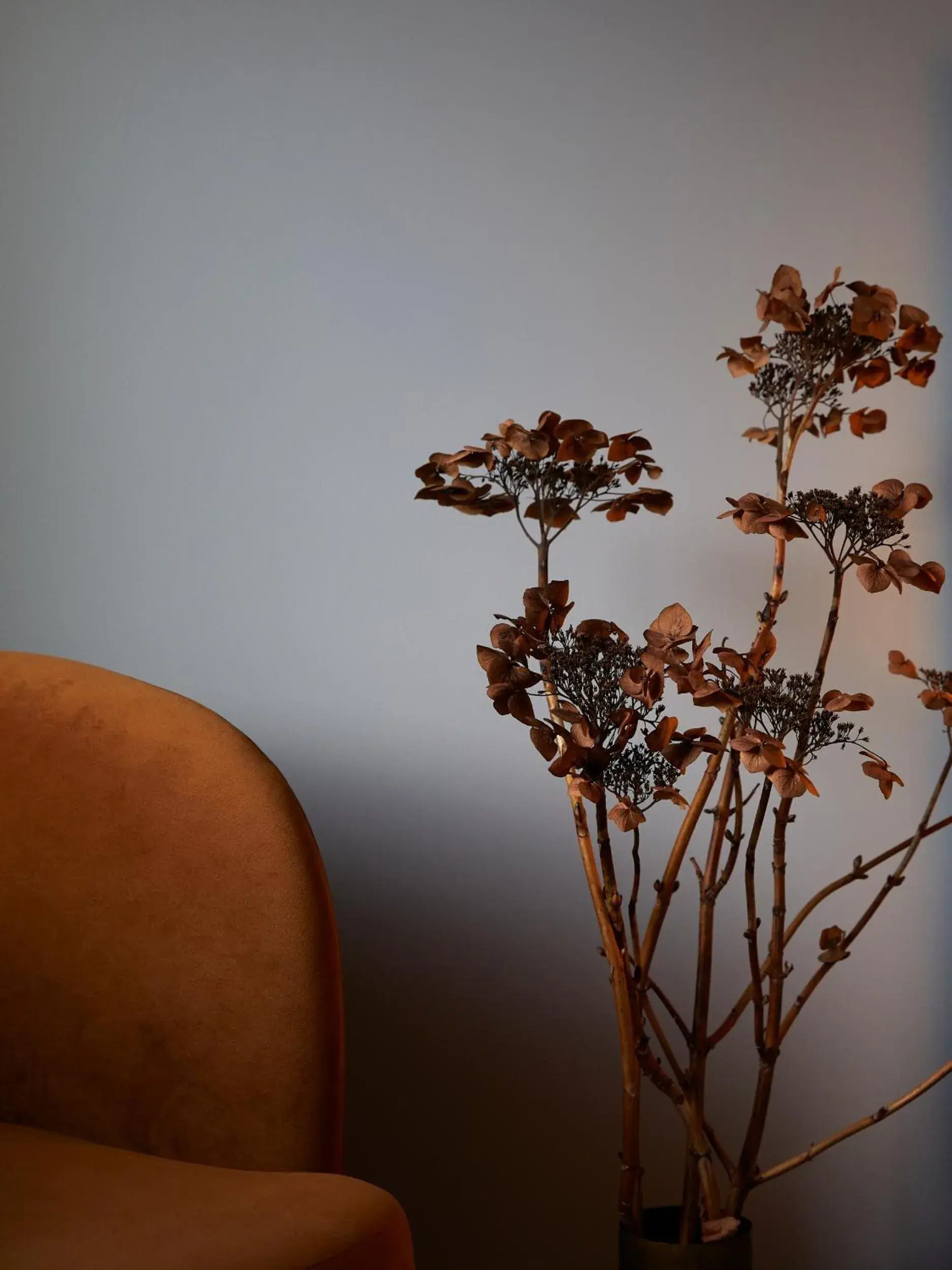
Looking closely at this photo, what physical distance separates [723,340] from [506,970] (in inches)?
35.8

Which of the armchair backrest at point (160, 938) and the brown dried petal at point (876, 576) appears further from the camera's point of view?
the brown dried petal at point (876, 576)

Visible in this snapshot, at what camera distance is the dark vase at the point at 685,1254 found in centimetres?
108

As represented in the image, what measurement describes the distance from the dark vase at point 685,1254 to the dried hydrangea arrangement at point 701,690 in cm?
2

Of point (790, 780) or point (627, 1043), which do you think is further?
point (627, 1043)

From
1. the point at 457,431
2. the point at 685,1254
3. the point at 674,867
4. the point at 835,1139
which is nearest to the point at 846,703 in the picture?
the point at 674,867

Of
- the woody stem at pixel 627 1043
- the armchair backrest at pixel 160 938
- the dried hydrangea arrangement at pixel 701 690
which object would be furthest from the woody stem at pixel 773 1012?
the armchair backrest at pixel 160 938

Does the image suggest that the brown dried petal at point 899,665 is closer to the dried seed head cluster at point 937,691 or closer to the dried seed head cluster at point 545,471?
the dried seed head cluster at point 937,691

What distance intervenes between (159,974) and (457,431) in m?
0.84

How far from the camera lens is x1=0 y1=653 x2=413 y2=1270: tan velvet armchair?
821 mm

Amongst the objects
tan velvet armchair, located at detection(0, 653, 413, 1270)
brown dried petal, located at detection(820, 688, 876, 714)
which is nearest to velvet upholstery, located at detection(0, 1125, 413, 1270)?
tan velvet armchair, located at detection(0, 653, 413, 1270)

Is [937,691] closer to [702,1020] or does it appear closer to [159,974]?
[702,1020]

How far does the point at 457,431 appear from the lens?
1.51 m

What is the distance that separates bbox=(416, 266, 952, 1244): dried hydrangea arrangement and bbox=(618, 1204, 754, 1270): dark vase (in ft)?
0.06

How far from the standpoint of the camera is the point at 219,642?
1490 mm
